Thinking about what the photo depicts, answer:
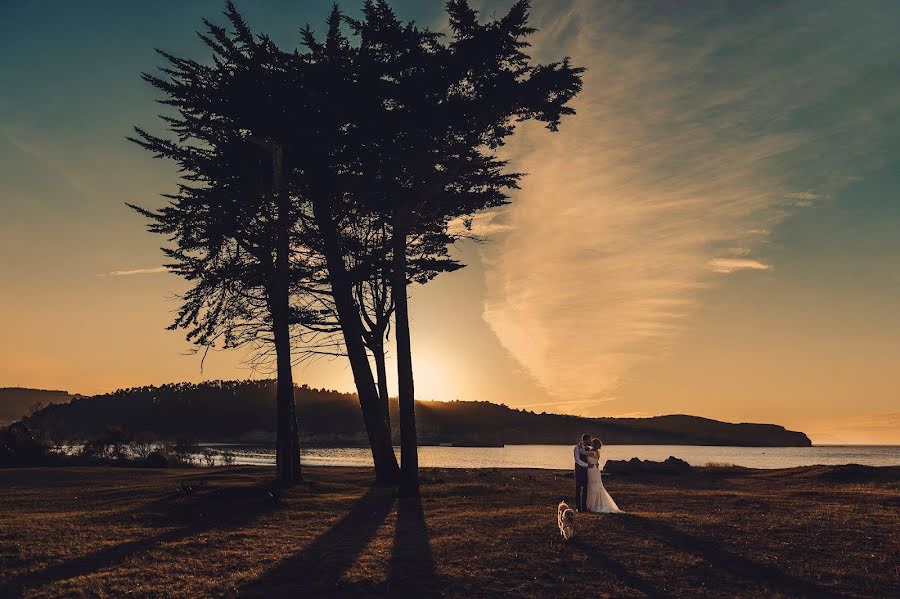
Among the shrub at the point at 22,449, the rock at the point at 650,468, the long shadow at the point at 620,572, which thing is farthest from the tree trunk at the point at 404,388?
the shrub at the point at 22,449

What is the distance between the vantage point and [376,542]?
632 inches

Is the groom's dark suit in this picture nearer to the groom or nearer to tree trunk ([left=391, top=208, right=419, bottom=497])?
the groom

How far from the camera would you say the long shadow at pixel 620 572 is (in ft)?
37.7

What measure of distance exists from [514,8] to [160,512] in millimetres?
19966

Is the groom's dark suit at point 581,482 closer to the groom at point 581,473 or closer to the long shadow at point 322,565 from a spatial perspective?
the groom at point 581,473

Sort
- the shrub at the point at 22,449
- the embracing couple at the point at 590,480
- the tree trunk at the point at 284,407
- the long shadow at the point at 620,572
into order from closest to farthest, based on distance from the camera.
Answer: the long shadow at the point at 620,572, the embracing couple at the point at 590,480, the tree trunk at the point at 284,407, the shrub at the point at 22,449

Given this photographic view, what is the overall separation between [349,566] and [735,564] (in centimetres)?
717

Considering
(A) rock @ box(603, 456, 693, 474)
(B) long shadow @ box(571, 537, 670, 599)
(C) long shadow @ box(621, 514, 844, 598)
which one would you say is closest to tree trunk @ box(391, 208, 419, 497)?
(C) long shadow @ box(621, 514, 844, 598)

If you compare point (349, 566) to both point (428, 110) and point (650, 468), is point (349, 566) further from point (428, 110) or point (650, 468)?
point (650, 468)

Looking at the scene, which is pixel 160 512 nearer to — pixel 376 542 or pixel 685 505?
pixel 376 542

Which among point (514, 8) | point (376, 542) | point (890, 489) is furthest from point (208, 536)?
point (890, 489)

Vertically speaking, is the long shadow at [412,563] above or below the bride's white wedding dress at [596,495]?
below

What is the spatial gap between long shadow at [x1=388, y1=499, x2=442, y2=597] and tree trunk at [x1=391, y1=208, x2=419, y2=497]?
14.8ft

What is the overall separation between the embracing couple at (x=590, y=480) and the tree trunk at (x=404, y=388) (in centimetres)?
621
